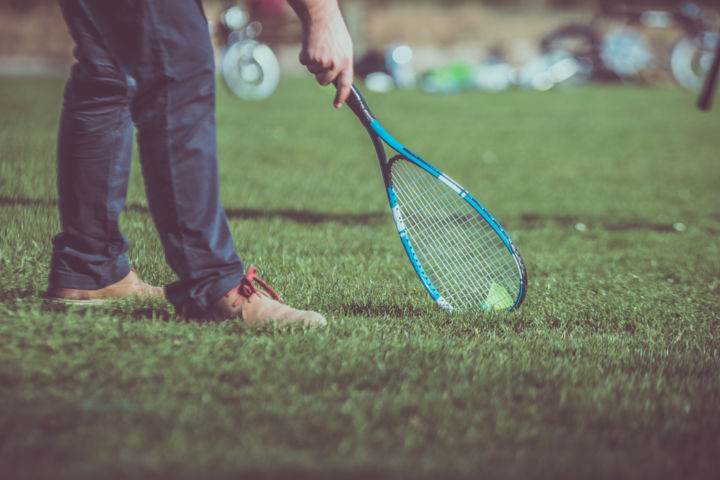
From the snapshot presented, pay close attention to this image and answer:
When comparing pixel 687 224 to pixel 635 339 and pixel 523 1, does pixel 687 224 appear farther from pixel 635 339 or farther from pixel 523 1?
pixel 523 1

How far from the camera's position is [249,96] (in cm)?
1235

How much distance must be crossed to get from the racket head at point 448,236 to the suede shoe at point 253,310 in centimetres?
54

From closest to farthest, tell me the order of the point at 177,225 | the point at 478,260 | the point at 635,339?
the point at 177,225, the point at 635,339, the point at 478,260

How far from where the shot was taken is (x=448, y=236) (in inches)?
112

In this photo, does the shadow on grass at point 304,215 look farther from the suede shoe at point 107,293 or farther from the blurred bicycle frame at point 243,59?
the blurred bicycle frame at point 243,59

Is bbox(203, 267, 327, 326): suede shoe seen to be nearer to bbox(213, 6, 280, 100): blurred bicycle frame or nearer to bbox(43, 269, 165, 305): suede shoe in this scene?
bbox(43, 269, 165, 305): suede shoe

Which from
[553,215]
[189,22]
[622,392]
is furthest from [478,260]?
[553,215]

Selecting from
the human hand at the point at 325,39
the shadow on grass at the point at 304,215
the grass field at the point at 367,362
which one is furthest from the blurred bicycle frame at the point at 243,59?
the human hand at the point at 325,39

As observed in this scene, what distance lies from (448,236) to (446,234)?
0.01m

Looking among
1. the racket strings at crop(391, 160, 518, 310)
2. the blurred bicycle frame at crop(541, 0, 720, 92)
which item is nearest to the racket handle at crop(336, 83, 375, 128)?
the racket strings at crop(391, 160, 518, 310)

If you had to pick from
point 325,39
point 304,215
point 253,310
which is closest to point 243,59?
point 304,215

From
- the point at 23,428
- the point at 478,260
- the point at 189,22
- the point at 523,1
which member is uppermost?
the point at 523,1

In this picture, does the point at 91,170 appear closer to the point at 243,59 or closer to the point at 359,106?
the point at 359,106

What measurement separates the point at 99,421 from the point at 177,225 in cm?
→ 69
